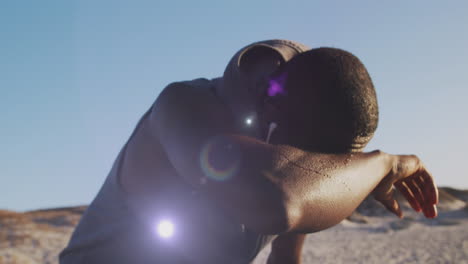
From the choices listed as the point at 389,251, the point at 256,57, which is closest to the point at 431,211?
the point at 256,57

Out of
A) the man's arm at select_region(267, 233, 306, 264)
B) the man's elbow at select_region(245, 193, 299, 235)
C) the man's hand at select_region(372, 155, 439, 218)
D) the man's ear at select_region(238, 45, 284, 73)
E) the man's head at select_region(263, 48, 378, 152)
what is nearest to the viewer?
the man's elbow at select_region(245, 193, 299, 235)

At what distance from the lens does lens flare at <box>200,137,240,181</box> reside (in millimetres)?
899

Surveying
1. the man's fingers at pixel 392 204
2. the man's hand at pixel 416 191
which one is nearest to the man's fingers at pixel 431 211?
the man's hand at pixel 416 191

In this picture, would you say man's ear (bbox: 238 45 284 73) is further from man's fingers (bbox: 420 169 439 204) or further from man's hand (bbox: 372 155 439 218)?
man's fingers (bbox: 420 169 439 204)

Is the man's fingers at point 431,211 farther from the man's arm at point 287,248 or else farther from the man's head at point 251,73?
the man's head at point 251,73

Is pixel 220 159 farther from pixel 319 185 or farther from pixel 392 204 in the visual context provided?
pixel 392 204

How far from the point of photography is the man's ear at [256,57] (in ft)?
4.17

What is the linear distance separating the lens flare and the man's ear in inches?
16.2

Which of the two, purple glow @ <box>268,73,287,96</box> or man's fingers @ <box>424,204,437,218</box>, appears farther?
man's fingers @ <box>424,204,437,218</box>

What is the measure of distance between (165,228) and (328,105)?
88 centimetres

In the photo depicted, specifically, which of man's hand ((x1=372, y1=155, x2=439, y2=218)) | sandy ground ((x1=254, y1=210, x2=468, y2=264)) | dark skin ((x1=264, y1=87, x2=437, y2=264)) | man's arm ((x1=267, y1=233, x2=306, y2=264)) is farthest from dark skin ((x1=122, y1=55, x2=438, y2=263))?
sandy ground ((x1=254, y1=210, x2=468, y2=264))

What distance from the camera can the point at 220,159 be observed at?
3.04 ft

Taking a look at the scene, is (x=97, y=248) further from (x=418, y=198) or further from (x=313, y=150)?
(x=418, y=198)

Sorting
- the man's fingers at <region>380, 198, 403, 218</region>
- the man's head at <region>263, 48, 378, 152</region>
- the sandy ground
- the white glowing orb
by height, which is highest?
the man's head at <region>263, 48, 378, 152</region>
